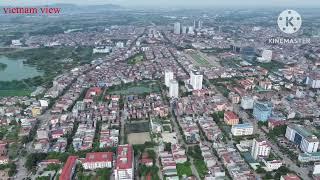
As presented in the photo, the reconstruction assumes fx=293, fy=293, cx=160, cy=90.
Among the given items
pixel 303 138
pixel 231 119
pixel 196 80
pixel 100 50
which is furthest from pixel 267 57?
pixel 100 50

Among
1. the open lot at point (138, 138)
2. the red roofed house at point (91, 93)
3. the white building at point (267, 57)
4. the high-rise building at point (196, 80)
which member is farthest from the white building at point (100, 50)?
the open lot at point (138, 138)

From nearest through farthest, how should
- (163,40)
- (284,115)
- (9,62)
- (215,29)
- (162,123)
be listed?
(162,123) → (284,115) → (9,62) → (163,40) → (215,29)

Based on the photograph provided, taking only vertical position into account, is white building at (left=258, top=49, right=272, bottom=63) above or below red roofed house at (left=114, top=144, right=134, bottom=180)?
above

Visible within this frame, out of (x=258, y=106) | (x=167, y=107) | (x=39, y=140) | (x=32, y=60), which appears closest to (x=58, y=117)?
(x=39, y=140)

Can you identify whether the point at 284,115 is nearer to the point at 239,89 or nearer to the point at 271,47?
the point at 239,89

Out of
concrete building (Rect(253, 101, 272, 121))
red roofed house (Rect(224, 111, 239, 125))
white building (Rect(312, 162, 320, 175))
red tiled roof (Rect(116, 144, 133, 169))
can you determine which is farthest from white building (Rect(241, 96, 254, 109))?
red tiled roof (Rect(116, 144, 133, 169))

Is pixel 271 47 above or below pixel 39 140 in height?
above

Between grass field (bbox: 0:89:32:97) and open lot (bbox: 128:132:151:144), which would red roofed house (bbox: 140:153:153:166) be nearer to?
open lot (bbox: 128:132:151:144)
